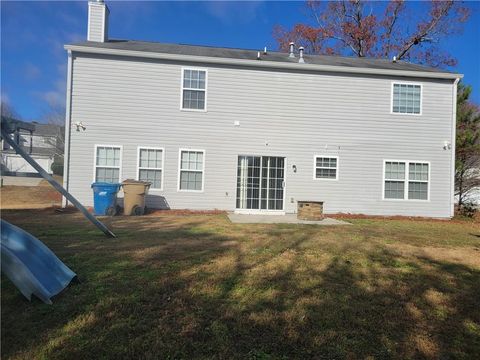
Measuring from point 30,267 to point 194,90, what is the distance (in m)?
9.91

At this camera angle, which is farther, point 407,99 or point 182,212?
point 407,99

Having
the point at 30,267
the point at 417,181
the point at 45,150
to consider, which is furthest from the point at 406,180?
the point at 45,150

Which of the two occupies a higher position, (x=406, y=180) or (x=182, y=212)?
(x=406, y=180)

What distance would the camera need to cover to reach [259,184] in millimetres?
12938

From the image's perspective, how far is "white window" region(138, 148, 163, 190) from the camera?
12.6 meters

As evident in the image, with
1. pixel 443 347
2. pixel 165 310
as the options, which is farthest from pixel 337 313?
pixel 165 310

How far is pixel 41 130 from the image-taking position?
4006 centimetres

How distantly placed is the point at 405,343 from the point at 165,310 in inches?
89.1

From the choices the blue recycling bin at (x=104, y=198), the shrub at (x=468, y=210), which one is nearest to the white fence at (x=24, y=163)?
the blue recycling bin at (x=104, y=198)

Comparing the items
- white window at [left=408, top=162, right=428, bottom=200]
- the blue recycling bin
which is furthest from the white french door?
white window at [left=408, top=162, right=428, bottom=200]

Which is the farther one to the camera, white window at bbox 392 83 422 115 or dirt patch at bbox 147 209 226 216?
white window at bbox 392 83 422 115

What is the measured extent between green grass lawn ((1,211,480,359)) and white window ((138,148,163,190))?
5.45 m

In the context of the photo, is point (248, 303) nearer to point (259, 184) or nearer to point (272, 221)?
point (272, 221)

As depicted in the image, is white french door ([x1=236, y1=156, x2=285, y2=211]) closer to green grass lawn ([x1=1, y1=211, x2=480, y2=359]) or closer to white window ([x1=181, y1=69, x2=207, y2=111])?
white window ([x1=181, y1=69, x2=207, y2=111])
